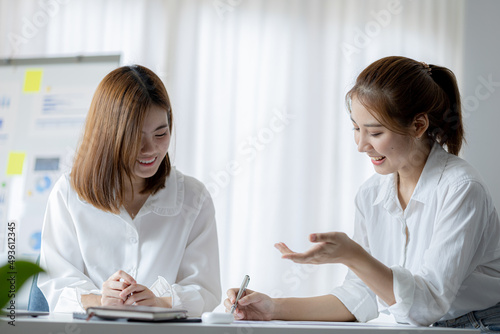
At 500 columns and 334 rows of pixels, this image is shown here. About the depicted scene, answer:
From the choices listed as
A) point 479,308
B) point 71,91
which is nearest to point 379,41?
point 71,91

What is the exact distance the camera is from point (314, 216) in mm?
2717

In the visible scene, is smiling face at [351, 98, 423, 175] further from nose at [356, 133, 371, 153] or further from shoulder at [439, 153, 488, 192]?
shoulder at [439, 153, 488, 192]

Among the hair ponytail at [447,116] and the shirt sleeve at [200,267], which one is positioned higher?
the hair ponytail at [447,116]

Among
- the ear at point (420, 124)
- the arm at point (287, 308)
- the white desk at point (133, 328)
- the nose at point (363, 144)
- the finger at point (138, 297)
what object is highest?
the ear at point (420, 124)

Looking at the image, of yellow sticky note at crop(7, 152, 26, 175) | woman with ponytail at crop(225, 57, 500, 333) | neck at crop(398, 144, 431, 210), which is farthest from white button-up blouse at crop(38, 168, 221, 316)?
yellow sticky note at crop(7, 152, 26, 175)

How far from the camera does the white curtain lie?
2.72m

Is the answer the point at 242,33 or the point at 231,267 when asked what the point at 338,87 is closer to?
the point at 242,33

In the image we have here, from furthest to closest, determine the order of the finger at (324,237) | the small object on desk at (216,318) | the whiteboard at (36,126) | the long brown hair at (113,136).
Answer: the whiteboard at (36,126)
the long brown hair at (113,136)
the finger at (324,237)
the small object on desk at (216,318)

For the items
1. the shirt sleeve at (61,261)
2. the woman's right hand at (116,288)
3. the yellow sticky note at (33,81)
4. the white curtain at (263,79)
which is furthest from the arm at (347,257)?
the yellow sticky note at (33,81)

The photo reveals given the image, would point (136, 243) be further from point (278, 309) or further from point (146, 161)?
point (278, 309)

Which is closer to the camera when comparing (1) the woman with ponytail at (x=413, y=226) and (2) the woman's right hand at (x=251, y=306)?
(1) the woman with ponytail at (x=413, y=226)

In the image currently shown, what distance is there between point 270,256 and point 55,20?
5.84 feet

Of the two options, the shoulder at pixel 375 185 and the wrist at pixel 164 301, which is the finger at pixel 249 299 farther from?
the shoulder at pixel 375 185

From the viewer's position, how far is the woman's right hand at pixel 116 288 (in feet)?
3.92
